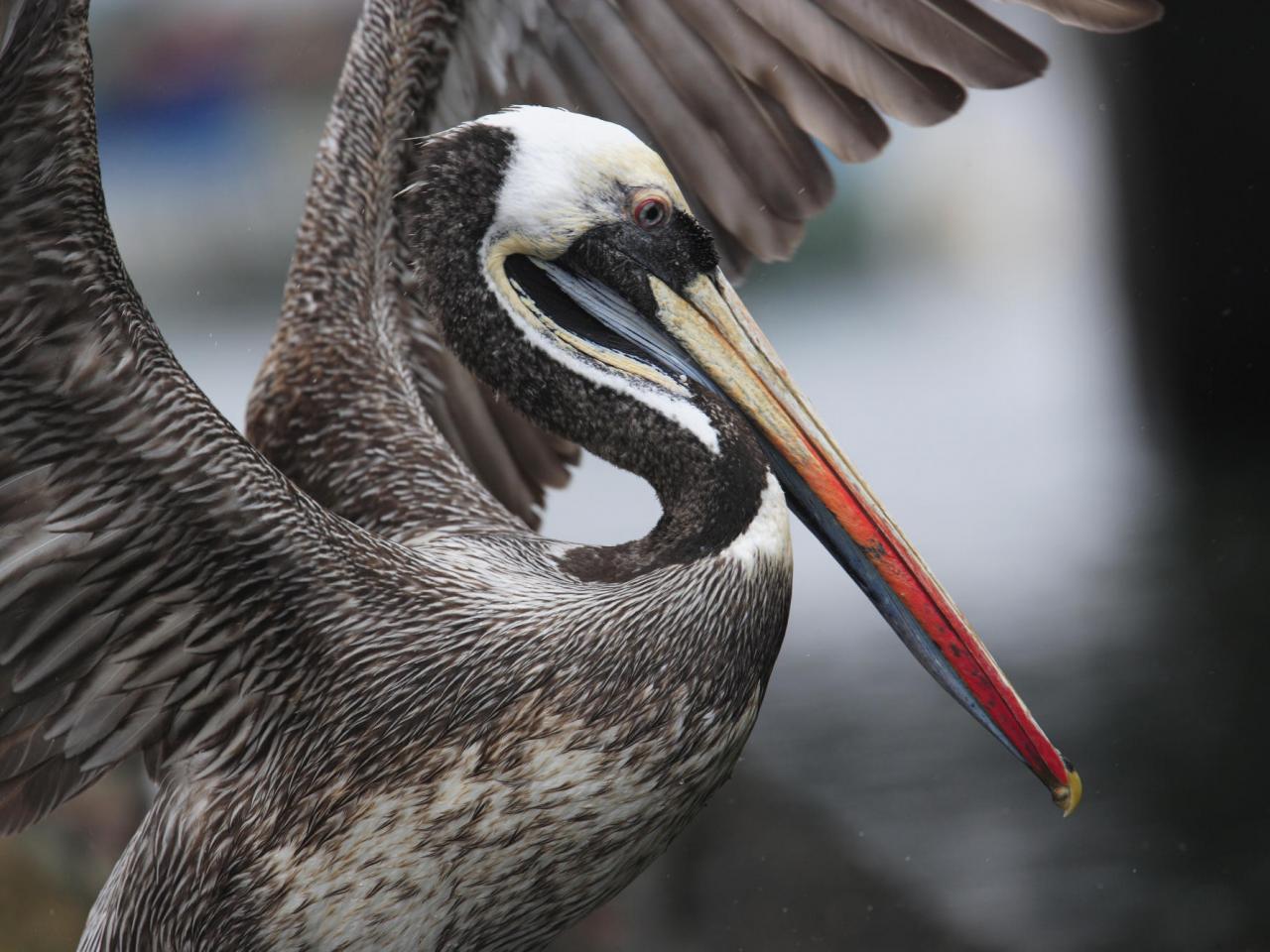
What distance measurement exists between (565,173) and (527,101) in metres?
0.94

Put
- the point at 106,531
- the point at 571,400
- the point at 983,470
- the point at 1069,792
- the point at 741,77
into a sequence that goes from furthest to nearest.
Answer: the point at 983,470 → the point at 741,77 → the point at 571,400 → the point at 1069,792 → the point at 106,531

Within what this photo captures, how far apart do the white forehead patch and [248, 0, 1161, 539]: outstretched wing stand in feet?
2.21

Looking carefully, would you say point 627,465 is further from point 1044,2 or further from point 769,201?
point 1044,2

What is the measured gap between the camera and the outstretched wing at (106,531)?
2.48m

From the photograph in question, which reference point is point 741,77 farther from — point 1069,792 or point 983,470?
point 983,470

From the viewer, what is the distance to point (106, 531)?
9.03 ft

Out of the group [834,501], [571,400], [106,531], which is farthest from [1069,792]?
[106,531]

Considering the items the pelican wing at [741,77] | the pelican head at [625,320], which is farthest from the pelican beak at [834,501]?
the pelican wing at [741,77]

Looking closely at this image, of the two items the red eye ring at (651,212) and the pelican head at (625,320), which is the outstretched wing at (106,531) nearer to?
the pelican head at (625,320)

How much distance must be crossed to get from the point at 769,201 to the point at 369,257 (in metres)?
0.87

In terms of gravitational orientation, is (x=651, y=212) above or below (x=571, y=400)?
above

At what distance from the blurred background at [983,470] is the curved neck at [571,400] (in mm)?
2329

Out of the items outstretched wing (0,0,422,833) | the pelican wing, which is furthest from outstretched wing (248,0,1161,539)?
outstretched wing (0,0,422,833)

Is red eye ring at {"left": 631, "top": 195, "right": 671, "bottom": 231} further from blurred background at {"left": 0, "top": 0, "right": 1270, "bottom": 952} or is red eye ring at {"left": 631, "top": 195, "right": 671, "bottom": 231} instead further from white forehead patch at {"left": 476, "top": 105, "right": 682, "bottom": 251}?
blurred background at {"left": 0, "top": 0, "right": 1270, "bottom": 952}
